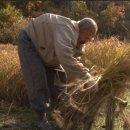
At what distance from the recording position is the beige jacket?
17.2ft

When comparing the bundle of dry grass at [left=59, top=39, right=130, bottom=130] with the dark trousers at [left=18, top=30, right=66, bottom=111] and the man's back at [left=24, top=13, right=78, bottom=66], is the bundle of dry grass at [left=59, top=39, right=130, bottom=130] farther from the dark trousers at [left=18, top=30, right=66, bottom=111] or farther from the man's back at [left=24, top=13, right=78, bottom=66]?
the man's back at [left=24, top=13, right=78, bottom=66]

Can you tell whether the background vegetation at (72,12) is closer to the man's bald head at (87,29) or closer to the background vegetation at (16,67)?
the background vegetation at (16,67)

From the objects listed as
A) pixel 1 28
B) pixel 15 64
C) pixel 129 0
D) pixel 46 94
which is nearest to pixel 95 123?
pixel 46 94

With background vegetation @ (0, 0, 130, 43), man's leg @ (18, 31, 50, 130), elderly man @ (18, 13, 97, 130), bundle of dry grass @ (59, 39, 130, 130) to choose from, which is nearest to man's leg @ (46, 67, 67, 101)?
elderly man @ (18, 13, 97, 130)

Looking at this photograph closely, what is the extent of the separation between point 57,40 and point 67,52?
17 centimetres

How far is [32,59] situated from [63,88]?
30.1 inches

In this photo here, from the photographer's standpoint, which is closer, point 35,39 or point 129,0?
point 35,39

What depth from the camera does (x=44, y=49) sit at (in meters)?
5.69

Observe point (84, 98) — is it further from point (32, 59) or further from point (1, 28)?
point (1, 28)

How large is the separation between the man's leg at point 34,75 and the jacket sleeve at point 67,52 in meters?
0.52

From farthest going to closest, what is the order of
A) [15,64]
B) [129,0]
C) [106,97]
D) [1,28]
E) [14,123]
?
[129,0]
[1,28]
[15,64]
[14,123]
[106,97]

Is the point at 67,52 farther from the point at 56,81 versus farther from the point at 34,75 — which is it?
the point at 56,81

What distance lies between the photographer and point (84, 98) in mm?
5340

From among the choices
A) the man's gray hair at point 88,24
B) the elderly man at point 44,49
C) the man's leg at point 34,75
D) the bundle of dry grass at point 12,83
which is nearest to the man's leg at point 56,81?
the elderly man at point 44,49
